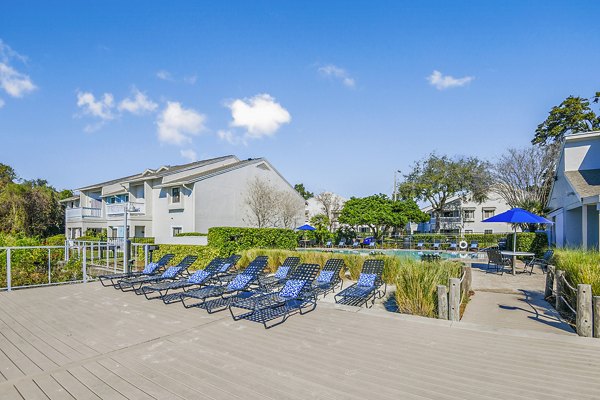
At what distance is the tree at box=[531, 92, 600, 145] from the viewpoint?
30.3 metres

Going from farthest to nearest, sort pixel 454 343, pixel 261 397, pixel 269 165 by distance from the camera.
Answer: pixel 269 165 → pixel 454 343 → pixel 261 397

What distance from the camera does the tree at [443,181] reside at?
37.6 metres

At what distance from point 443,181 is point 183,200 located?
29.8m

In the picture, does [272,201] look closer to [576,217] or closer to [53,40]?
[53,40]

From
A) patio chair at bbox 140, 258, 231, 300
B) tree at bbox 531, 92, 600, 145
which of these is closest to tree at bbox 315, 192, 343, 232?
tree at bbox 531, 92, 600, 145

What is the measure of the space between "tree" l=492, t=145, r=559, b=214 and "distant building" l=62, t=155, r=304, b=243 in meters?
18.7

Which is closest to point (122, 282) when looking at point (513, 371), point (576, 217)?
point (513, 371)

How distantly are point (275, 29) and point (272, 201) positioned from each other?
1542 cm

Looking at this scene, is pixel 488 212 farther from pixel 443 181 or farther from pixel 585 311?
pixel 585 311

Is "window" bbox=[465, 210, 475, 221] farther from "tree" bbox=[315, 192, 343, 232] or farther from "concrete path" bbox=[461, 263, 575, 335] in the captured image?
"concrete path" bbox=[461, 263, 575, 335]

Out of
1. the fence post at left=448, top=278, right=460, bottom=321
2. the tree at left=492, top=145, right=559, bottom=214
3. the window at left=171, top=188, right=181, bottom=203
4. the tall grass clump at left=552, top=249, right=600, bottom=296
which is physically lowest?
the fence post at left=448, top=278, right=460, bottom=321

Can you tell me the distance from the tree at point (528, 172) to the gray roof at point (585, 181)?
1200 centimetres

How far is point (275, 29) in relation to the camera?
15.1 m

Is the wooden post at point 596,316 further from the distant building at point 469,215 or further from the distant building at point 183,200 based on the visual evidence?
the distant building at point 469,215
